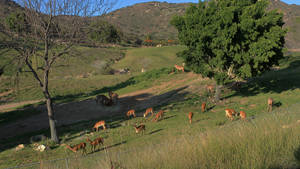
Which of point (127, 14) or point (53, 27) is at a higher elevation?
point (127, 14)

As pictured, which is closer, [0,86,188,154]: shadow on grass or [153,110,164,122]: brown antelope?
[0,86,188,154]: shadow on grass

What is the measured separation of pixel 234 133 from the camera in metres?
5.68

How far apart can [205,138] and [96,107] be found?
870 inches

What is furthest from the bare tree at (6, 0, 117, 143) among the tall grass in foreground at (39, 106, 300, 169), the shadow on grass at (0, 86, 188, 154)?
the tall grass in foreground at (39, 106, 300, 169)

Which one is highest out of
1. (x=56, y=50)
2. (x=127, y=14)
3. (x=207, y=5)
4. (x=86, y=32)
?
(x=127, y=14)

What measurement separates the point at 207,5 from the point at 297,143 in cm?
1704

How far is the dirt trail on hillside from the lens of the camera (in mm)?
21078

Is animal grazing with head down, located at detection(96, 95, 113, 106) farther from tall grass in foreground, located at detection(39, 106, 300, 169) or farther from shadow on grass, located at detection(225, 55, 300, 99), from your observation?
tall grass in foreground, located at detection(39, 106, 300, 169)

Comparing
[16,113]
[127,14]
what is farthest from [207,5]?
[127,14]

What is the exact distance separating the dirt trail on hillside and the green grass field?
2.30 metres

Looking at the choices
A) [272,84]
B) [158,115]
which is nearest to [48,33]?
[158,115]

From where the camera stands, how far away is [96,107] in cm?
2642

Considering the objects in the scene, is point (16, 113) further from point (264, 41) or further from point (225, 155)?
point (225, 155)

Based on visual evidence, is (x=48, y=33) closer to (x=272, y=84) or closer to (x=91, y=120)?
(x=91, y=120)
